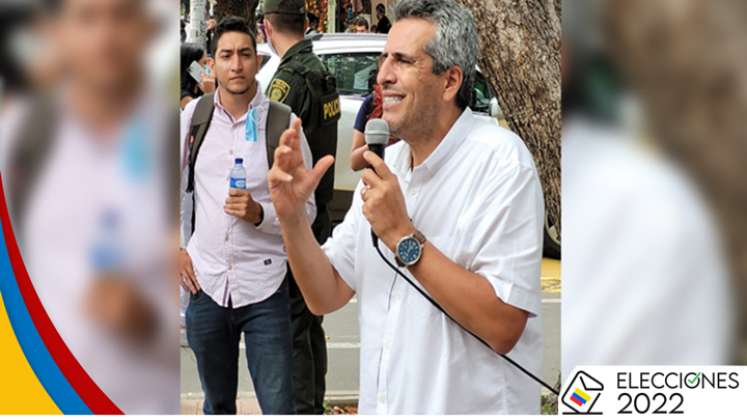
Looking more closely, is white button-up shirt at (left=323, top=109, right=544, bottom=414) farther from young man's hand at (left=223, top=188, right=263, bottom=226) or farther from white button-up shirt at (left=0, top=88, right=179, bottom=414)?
white button-up shirt at (left=0, top=88, right=179, bottom=414)

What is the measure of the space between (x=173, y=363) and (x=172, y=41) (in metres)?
1.04

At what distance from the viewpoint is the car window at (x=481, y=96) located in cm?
346

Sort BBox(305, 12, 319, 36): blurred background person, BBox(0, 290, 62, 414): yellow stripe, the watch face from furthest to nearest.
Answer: BBox(305, 12, 319, 36): blurred background person → BBox(0, 290, 62, 414): yellow stripe → the watch face

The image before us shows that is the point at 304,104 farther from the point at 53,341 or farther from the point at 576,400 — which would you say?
the point at 576,400

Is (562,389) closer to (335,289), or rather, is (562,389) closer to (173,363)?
(335,289)

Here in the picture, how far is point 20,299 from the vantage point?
3350 millimetres

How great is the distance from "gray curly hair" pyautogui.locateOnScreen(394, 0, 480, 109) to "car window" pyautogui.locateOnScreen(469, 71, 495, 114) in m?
0.44

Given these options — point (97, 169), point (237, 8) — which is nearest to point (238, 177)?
point (97, 169)

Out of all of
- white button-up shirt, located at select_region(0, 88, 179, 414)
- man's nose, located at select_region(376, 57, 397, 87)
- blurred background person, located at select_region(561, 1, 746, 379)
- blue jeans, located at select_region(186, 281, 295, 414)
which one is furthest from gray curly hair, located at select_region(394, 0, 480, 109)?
blue jeans, located at select_region(186, 281, 295, 414)

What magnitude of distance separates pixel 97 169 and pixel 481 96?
4.18ft

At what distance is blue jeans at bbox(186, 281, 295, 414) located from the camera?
357cm

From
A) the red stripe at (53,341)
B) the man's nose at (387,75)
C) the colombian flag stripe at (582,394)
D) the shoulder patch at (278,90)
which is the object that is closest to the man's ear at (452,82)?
the man's nose at (387,75)

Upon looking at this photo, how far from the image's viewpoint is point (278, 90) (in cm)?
352

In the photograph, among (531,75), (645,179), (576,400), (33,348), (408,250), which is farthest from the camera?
(531,75)
